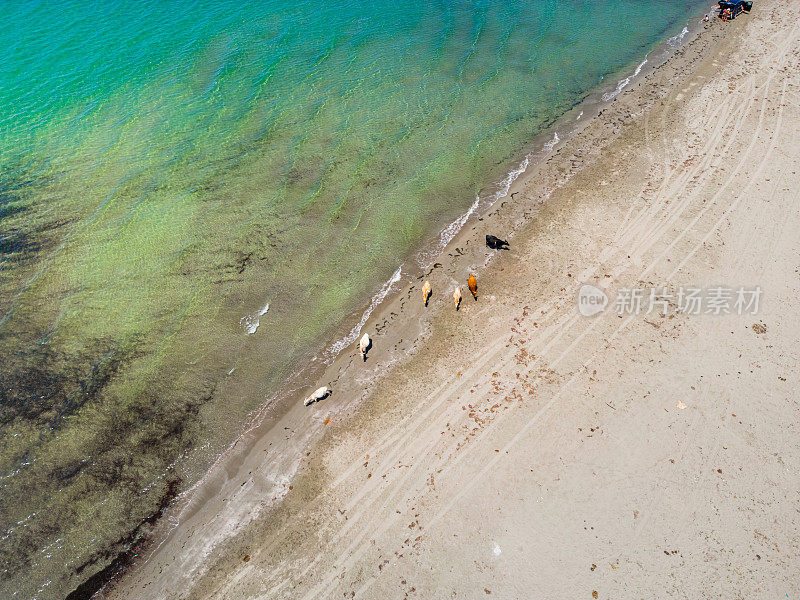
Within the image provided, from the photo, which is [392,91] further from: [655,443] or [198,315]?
[655,443]

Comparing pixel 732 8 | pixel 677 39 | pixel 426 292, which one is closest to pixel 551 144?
pixel 426 292

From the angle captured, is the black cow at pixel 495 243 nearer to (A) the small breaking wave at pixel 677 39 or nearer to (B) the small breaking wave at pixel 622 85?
(B) the small breaking wave at pixel 622 85

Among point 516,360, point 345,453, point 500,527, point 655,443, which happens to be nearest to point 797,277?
point 655,443

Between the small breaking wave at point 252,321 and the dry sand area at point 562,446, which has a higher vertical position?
the small breaking wave at point 252,321

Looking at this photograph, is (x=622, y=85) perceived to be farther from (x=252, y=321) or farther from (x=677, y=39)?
(x=252, y=321)

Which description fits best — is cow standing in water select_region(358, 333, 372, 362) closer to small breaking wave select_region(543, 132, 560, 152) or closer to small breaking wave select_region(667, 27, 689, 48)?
small breaking wave select_region(543, 132, 560, 152)


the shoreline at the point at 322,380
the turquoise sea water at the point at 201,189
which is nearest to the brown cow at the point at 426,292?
the shoreline at the point at 322,380

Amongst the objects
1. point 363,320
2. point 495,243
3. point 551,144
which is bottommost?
point 363,320
